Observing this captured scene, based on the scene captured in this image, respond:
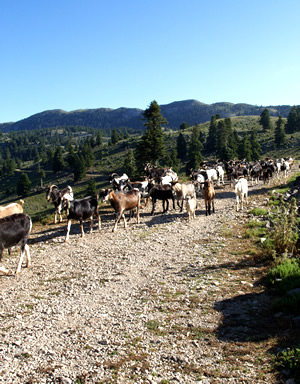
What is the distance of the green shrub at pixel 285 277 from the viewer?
744cm

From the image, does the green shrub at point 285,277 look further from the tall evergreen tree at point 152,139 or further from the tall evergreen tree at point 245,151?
the tall evergreen tree at point 245,151

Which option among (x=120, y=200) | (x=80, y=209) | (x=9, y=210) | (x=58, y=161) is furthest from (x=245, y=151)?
(x=58, y=161)

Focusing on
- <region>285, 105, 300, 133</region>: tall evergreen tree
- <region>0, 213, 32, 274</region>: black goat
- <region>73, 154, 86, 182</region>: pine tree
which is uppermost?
<region>285, 105, 300, 133</region>: tall evergreen tree

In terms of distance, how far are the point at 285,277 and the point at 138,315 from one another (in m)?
3.99

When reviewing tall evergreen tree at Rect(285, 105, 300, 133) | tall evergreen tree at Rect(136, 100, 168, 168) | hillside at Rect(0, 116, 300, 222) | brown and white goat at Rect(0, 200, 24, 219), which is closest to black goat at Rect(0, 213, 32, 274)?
brown and white goat at Rect(0, 200, 24, 219)

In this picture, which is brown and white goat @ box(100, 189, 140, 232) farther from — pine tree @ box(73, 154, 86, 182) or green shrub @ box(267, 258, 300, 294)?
pine tree @ box(73, 154, 86, 182)

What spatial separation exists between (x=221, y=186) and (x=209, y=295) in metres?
22.7

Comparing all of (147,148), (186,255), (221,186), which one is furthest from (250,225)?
(147,148)

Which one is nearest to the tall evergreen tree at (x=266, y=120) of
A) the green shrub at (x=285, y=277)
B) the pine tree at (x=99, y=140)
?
the pine tree at (x=99, y=140)

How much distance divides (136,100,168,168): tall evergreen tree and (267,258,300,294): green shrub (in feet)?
115

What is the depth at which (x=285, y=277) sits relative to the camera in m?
7.88

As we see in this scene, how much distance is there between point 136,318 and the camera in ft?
22.5

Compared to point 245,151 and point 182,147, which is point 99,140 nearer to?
point 182,147

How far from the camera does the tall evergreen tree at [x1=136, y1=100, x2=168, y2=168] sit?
4231cm
